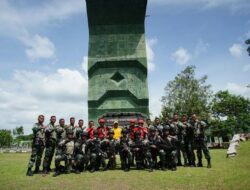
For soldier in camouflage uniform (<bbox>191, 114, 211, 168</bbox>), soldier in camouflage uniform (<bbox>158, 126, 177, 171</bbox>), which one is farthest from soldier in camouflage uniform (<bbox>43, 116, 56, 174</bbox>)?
soldier in camouflage uniform (<bbox>191, 114, 211, 168</bbox>)

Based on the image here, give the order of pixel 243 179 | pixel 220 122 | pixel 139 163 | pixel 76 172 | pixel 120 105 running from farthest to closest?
pixel 220 122
pixel 120 105
pixel 139 163
pixel 76 172
pixel 243 179

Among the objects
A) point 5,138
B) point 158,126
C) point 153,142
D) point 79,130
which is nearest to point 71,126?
point 79,130

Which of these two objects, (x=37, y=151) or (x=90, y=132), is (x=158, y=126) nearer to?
(x=90, y=132)

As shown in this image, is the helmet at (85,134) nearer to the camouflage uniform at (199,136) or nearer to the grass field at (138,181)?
the grass field at (138,181)

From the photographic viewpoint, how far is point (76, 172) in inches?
441

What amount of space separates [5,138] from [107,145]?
76.4 meters

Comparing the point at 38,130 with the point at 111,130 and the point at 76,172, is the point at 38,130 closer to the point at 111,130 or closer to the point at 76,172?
the point at 76,172

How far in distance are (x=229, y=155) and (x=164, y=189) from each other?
933cm

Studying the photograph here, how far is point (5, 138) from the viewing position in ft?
269

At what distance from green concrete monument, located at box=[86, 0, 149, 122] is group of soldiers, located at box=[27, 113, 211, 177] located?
1890cm

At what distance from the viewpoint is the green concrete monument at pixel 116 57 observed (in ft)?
104

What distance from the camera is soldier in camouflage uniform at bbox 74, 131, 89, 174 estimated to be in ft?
37.8

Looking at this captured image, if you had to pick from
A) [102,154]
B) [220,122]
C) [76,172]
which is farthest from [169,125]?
[220,122]

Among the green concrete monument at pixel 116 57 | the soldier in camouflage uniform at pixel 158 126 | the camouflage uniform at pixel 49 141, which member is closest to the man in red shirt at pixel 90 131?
the camouflage uniform at pixel 49 141
